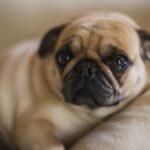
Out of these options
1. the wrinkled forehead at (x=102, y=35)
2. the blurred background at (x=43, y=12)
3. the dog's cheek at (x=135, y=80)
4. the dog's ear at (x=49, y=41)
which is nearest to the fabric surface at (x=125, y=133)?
the dog's cheek at (x=135, y=80)

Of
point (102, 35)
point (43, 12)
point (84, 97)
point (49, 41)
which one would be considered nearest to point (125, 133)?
Answer: point (84, 97)

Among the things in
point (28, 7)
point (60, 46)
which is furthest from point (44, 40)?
point (28, 7)

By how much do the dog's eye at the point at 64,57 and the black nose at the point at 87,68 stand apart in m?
0.05

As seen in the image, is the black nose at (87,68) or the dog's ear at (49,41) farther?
the dog's ear at (49,41)

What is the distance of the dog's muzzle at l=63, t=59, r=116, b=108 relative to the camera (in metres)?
1.19

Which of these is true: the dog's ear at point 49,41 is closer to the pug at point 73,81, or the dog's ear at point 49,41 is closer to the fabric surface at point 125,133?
the pug at point 73,81

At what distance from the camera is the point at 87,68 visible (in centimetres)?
118

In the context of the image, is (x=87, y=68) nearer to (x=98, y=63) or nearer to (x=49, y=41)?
(x=98, y=63)

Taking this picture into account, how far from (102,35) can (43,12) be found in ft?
2.40

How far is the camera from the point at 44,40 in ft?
4.36

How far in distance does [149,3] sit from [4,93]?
0.76 metres

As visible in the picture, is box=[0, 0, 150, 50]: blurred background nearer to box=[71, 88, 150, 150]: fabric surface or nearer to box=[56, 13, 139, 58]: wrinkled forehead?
box=[56, 13, 139, 58]: wrinkled forehead

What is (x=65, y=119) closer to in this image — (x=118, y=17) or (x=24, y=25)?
(x=118, y=17)

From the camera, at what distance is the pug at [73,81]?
1.20m
